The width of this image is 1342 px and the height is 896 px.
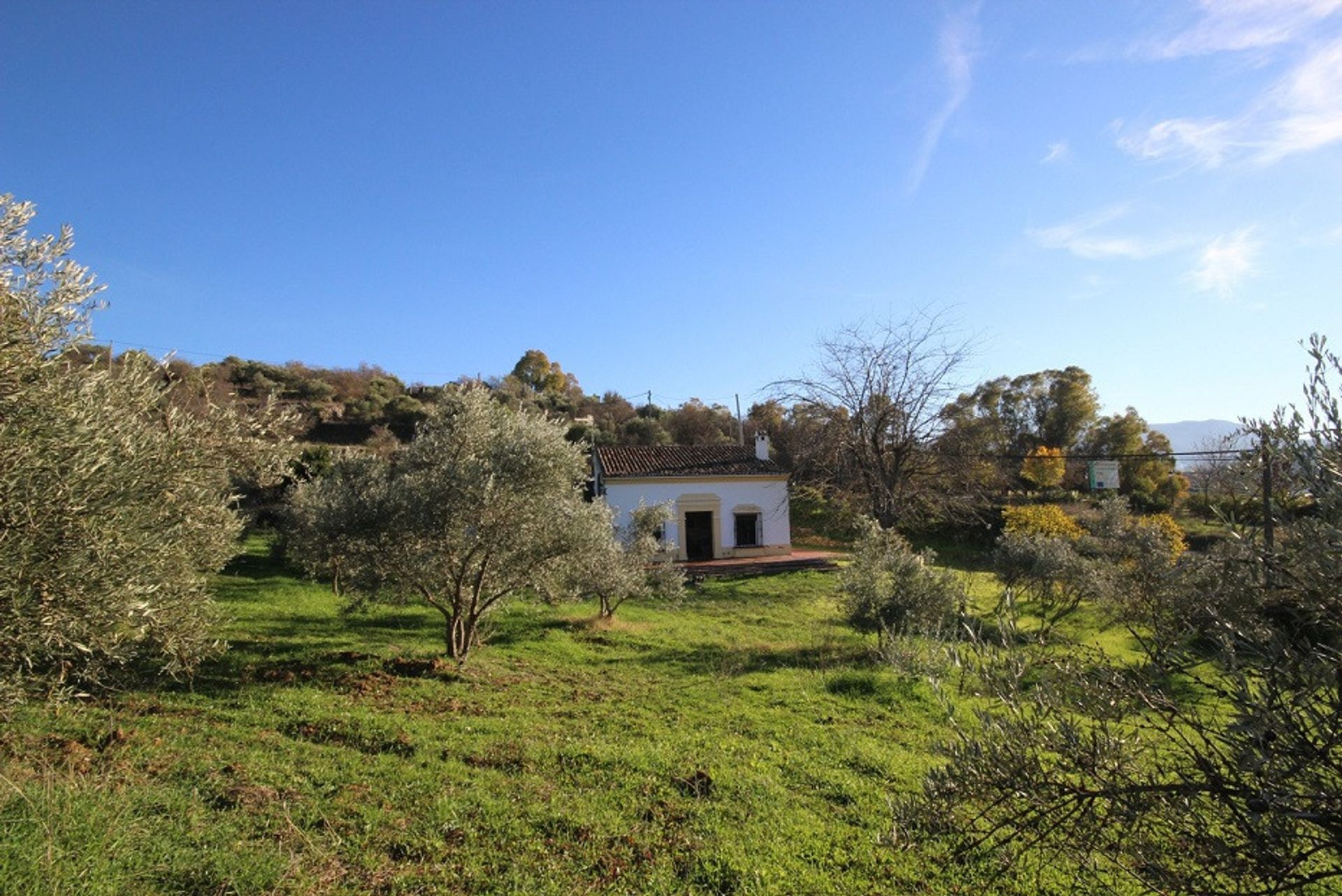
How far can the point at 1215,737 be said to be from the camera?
8.63ft

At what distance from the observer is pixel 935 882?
217 inches

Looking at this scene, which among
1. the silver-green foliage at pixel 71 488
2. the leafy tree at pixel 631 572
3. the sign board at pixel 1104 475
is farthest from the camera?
the sign board at pixel 1104 475

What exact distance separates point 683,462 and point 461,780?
27443 mm

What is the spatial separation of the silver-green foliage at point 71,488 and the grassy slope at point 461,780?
4.19 feet

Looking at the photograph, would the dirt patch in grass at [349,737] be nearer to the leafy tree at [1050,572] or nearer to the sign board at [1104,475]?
the leafy tree at [1050,572]

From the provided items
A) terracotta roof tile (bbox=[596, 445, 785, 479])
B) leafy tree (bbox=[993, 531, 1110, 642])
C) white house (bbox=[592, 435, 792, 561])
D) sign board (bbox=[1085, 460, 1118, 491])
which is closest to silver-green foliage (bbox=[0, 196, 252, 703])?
leafy tree (bbox=[993, 531, 1110, 642])

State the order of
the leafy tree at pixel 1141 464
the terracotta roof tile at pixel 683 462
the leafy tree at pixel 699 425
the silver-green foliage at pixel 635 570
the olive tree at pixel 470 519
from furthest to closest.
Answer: the leafy tree at pixel 699 425 → the leafy tree at pixel 1141 464 → the terracotta roof tile at pixel 683 462 → the silver-green foliage at pixel 635 570 → the olive tree at pixel 470 519

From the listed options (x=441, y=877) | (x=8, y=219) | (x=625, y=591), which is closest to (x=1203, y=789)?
(x=441, y=877)

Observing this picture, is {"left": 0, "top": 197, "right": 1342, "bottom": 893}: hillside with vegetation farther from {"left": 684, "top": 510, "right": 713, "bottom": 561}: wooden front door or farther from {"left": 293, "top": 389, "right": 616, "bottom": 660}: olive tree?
{"left": 684, "top": 510, "right": 713, "bottom": 561}: wooden front door

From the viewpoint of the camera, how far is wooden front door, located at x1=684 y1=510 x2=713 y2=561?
107 feet

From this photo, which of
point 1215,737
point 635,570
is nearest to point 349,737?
point 1215,737

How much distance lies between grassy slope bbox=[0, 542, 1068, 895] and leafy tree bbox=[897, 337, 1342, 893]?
0.84m

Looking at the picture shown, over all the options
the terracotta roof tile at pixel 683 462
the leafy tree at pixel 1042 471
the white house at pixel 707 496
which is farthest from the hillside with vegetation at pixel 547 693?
the leafy tree at pixel 1042 471

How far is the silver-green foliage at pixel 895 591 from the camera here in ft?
46.2
